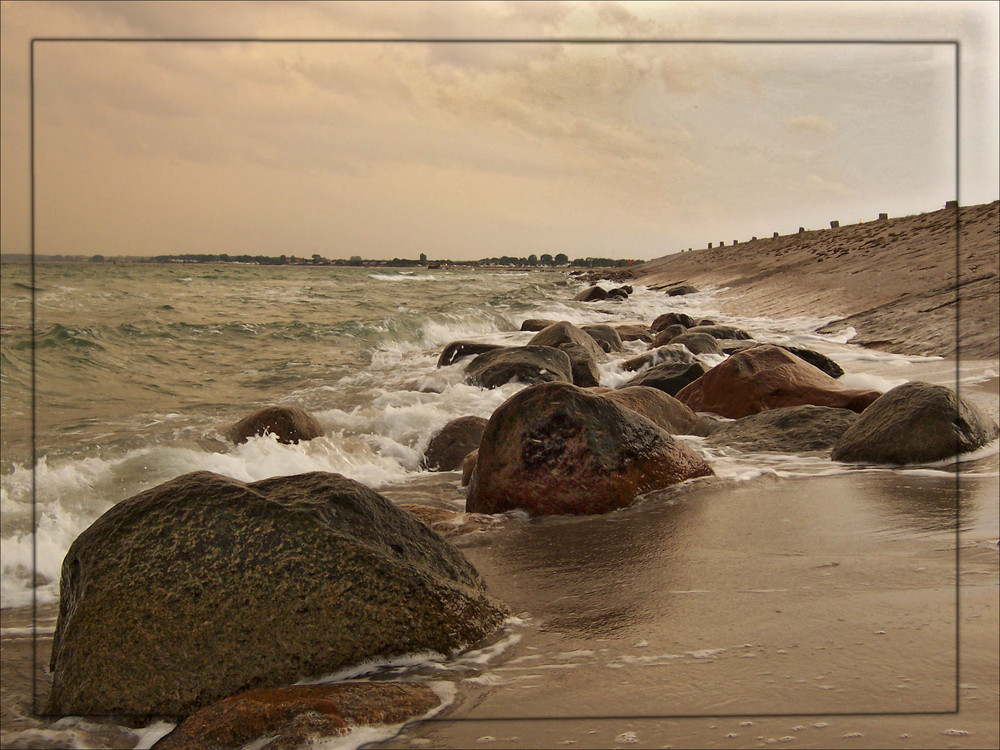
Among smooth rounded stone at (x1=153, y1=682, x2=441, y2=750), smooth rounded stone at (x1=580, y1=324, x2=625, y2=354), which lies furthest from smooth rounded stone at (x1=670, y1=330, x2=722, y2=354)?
smooth rounded stone at (x1=153, y1=682, x2=441, y2=750)

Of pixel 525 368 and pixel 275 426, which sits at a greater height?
pixel 525 368

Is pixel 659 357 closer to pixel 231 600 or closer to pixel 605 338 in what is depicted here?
pixel 605 338

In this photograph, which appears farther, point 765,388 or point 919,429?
point 765,388

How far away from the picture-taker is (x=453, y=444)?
6.00 metres

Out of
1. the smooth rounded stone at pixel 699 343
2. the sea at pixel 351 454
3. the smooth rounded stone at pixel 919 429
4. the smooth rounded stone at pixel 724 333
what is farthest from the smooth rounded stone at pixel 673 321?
the smooth rounded stone at pixel 919 429

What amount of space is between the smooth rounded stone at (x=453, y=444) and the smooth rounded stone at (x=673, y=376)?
191cm

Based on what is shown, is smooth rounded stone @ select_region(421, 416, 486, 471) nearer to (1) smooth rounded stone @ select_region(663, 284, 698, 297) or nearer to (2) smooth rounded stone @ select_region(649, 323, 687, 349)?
(2) smooth rounded stone @ select_region(649, 323, 687, 349)

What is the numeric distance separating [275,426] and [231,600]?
435cm

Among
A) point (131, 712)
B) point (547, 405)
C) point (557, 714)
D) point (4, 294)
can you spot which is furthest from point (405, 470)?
point (557, 714)

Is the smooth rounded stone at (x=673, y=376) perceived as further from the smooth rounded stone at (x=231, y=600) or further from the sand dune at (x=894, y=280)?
the smooth rounded stone at (x=231, y=600)

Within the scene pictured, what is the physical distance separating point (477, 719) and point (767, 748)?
0.74 metres

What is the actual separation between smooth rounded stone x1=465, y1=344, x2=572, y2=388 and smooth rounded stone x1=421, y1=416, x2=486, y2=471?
177 cm

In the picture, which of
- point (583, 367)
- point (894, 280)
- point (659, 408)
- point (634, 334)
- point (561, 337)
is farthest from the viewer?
point (634, 334)

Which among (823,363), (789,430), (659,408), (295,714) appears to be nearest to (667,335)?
(823,363)
